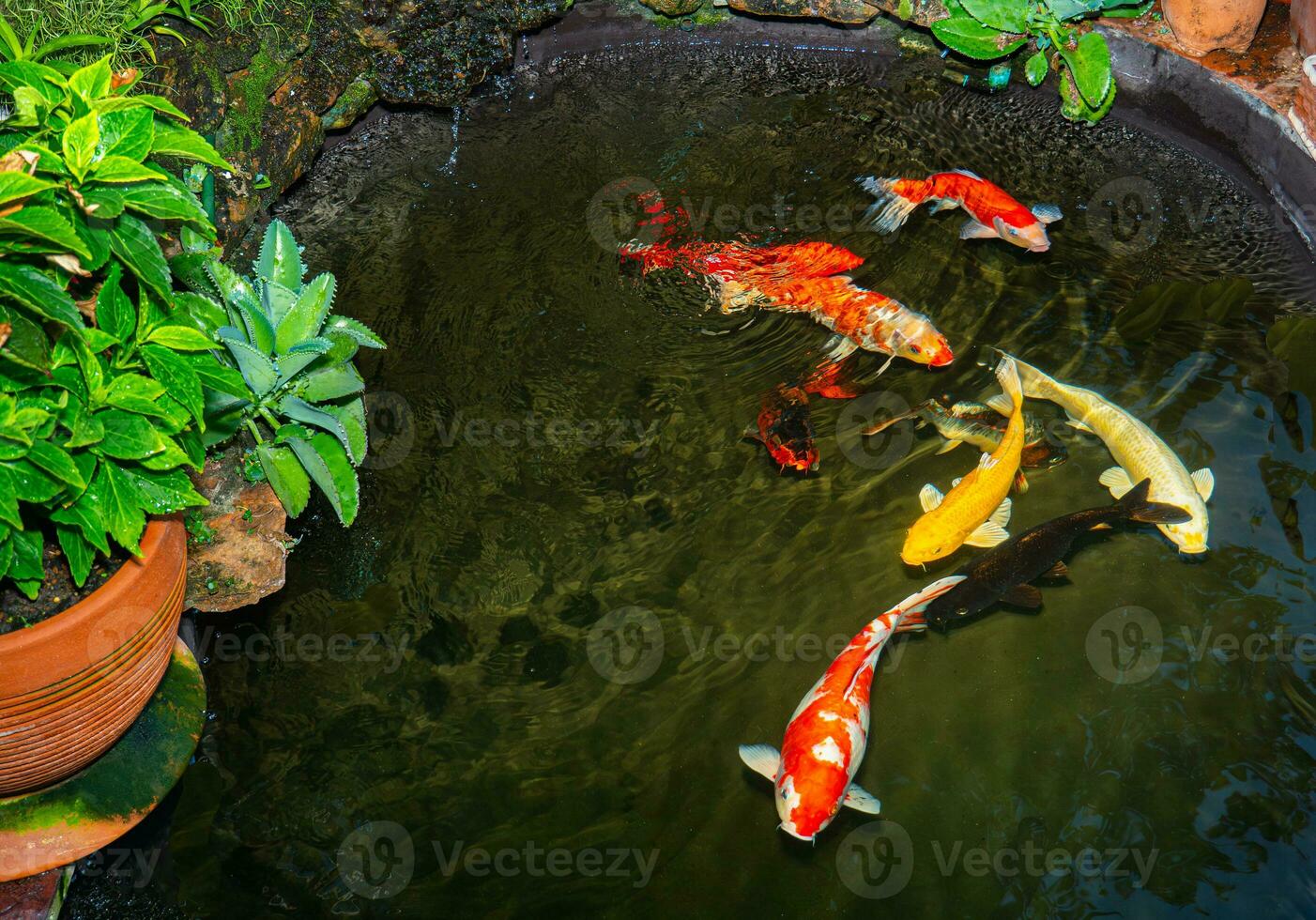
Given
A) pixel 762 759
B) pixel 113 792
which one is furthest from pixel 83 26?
pixel 762 759

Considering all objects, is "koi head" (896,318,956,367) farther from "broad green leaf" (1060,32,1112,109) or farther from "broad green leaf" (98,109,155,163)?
"broad green leaf" (98,109,155,163)

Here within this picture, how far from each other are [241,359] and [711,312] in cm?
218

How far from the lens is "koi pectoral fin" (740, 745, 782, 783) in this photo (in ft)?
10.1

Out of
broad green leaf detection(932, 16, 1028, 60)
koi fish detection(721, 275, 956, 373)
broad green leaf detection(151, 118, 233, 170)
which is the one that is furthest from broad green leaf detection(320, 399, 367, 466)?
broad green leaf detection(932, 16, 1028, 60)

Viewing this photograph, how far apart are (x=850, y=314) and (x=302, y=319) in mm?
2328

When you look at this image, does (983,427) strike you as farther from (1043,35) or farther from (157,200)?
(157,200)

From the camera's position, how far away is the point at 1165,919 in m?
2.90

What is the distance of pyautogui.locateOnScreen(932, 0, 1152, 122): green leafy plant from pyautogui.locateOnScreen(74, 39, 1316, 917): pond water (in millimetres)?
416

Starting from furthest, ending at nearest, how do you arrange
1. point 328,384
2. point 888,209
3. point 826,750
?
point 888,209
point 328,384
point 826,750

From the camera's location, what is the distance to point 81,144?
2.33m

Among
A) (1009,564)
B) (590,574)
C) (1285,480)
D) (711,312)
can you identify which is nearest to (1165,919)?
(1009,564)

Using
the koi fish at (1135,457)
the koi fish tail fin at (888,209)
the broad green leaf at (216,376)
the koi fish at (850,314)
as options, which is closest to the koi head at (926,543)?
the koi fish at (1135,457)

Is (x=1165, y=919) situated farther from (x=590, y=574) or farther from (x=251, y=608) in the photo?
(x=251, y=608)

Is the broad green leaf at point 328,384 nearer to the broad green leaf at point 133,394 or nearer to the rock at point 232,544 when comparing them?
the rock at point 232,544
